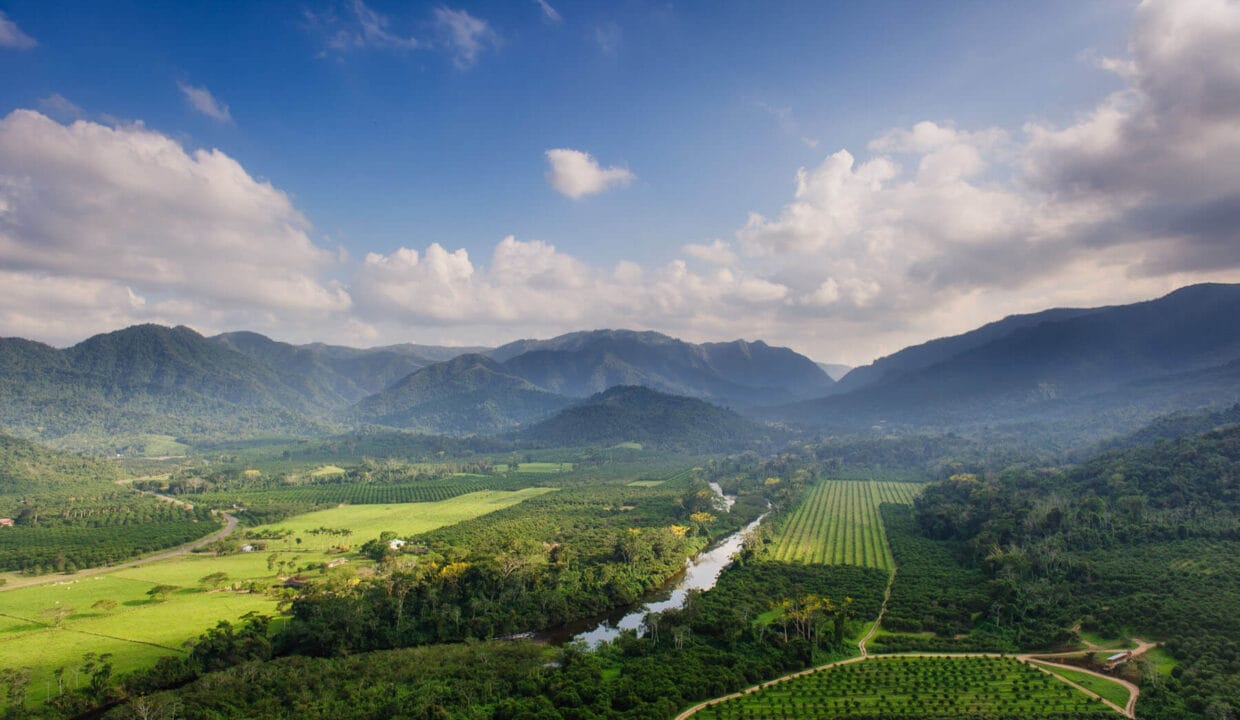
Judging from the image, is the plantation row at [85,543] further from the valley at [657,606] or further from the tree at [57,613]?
the tree at [57,613]

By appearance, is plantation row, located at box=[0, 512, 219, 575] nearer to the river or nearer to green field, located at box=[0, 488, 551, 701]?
green field, located at box=[0, 488, 551, 701]

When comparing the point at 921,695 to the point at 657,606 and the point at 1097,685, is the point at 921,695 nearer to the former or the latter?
the point at 1097,685

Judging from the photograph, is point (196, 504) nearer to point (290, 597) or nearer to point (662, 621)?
point (290, 597)

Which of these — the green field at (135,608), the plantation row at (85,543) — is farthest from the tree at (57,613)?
the plantation row at (85,543)

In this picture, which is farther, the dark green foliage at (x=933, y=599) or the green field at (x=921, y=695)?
the dark green foliage at (x=933, y=599)

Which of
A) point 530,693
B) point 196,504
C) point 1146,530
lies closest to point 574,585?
point 530,693

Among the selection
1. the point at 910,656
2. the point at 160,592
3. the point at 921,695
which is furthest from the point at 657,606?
the point at 160,592
